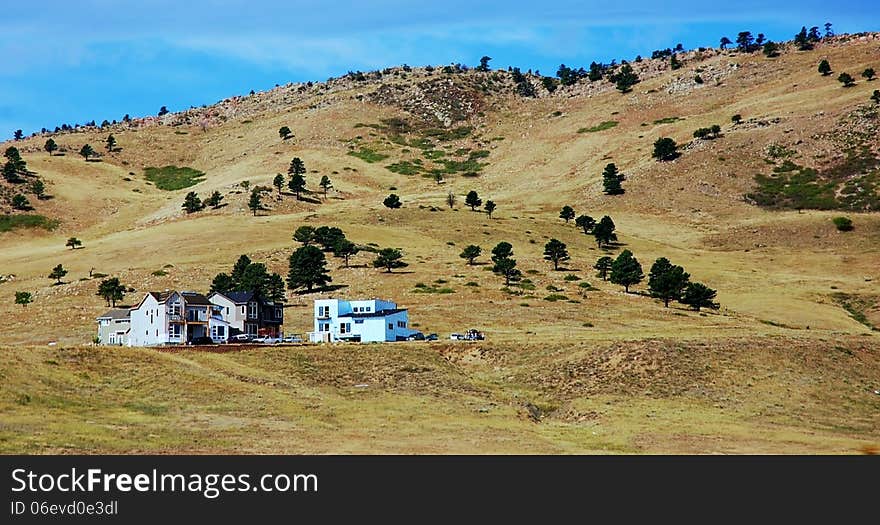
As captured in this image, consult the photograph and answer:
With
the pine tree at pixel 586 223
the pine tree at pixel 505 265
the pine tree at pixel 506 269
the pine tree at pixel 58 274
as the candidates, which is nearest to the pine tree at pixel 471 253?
the pine tree at pixel 505 265

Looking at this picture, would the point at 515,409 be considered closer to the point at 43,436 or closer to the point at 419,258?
the point at 43,436

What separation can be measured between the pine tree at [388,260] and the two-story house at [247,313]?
33561 millimetres

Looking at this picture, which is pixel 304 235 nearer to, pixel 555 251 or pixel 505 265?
pixel 505 265

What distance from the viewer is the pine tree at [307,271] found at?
5428 inches

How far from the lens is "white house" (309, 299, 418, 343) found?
10562 centimetres

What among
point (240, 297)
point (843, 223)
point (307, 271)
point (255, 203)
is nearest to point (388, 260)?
point (307, 271)

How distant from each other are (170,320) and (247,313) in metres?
9.11

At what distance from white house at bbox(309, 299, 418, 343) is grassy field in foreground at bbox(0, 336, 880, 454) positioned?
9.89 m

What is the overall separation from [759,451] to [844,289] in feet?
279

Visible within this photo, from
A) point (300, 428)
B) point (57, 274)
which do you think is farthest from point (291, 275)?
point (300, 428)

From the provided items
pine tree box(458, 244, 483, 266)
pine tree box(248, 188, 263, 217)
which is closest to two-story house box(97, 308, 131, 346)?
Answer: pine tree box(458, 244, 483, 266)

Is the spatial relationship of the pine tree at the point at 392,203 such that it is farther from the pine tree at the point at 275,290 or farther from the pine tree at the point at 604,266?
the pine tree at the point at 275,290

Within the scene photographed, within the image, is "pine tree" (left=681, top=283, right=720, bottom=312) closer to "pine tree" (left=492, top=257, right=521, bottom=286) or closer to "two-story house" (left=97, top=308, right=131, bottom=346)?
"pine tree" (left=492, top=257, right=521, bottom=286)

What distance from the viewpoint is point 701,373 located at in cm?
8488
